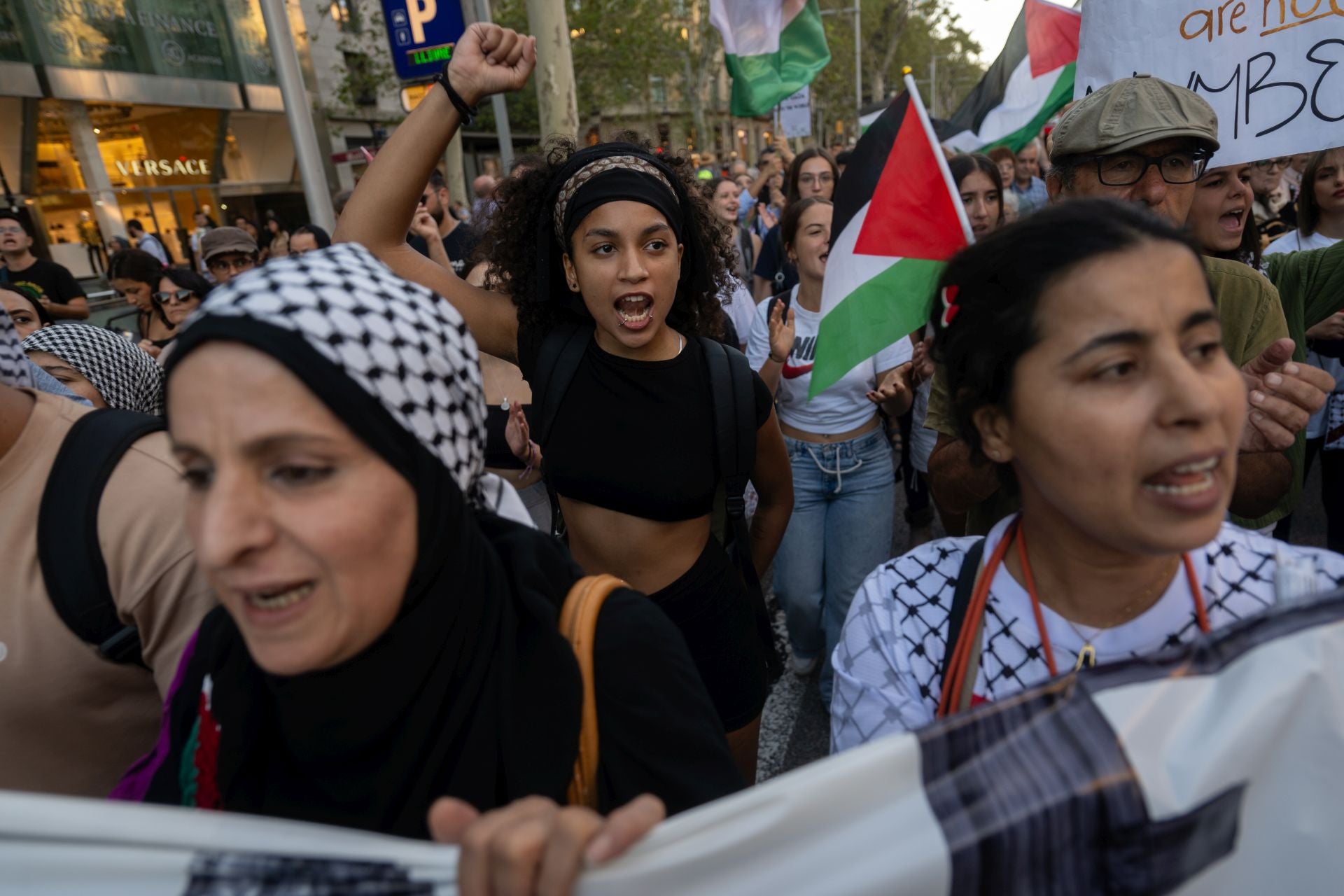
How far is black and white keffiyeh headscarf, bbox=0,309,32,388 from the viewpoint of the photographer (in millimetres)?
1648

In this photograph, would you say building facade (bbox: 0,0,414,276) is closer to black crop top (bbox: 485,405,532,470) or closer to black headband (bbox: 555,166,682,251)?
black crop top (bbox: 485,405,532,470)

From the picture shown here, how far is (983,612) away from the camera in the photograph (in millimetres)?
1385

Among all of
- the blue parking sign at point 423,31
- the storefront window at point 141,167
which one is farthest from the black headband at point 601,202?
the storefront window at point 141,167

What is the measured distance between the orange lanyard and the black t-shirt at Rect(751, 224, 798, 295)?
4398 millimetres

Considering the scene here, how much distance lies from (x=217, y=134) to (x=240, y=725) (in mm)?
25789

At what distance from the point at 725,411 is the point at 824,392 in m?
1.25

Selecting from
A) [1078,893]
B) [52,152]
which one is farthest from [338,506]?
[52,152]

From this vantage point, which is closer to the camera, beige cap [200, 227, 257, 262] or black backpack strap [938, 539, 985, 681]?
black backpack strap [938, 539, 985, 681]

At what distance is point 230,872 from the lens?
0.94m

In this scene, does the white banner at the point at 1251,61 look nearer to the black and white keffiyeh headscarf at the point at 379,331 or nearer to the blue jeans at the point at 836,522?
the blue jeans at the point at 836,522

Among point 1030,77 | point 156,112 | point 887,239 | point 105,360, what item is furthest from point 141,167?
point 887,239

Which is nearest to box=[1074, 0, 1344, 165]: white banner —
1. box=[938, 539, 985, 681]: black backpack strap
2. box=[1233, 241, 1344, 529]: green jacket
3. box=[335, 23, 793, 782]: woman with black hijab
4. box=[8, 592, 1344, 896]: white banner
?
box=[1233, 241, 1344, 529]: green jacket

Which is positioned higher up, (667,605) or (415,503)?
(415,503)

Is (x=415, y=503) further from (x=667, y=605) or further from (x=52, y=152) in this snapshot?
(x=52, y=152)
